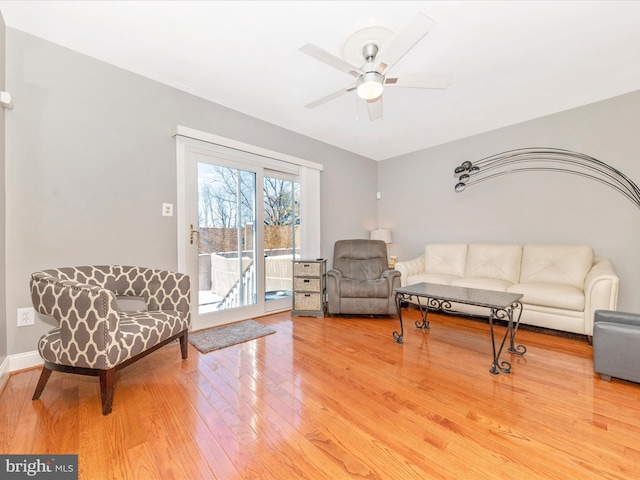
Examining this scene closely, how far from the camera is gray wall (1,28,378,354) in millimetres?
2025

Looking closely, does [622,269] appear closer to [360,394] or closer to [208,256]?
[360,394]

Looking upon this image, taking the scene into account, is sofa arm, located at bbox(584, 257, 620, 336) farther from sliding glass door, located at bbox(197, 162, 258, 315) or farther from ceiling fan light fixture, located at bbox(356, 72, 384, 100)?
sliding glass door, located at bbox(197, 162, 258, 315)

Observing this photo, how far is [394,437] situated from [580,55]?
3.27 metres

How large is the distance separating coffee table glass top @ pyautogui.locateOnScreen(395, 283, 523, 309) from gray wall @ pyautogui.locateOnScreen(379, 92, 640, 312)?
1.68 m

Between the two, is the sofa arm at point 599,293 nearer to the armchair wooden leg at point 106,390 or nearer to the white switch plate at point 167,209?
the armchair wooden leg at point 106,390

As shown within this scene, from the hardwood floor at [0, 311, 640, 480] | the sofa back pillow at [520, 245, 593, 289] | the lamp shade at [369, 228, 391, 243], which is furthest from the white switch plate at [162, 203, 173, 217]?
the sofa back pillow at [520, 245, 593, 289]

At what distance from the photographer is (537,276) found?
3.22 metres

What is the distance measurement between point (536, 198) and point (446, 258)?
1331 millimetres

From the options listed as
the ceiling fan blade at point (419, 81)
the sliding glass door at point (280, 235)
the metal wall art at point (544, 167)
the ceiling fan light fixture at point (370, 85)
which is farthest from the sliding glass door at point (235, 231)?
the metal wall art at point (544, 167)

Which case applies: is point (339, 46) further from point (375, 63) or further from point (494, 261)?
point (494, 261)

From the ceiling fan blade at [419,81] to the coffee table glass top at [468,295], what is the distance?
166cm

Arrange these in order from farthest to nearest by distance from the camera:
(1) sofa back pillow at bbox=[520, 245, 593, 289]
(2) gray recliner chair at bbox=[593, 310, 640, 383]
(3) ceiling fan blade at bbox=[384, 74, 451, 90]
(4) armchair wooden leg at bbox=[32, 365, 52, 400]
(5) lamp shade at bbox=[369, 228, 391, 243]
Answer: (5) lamp shade at bbox=[369, 228, 391, 243], (1) sofa back pillow at bbox=[520, 245, 593, 289], (3) ceiling fan blade at bbox=[384, 74, 451, 90], (2) gray recliner chair at bbox=[593, 310, 640, 383], (4) armchair wooden leg at bbox=[32, 365, 52, 400]

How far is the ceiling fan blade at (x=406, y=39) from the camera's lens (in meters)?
1.50

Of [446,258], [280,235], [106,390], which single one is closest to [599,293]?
[446,258]
